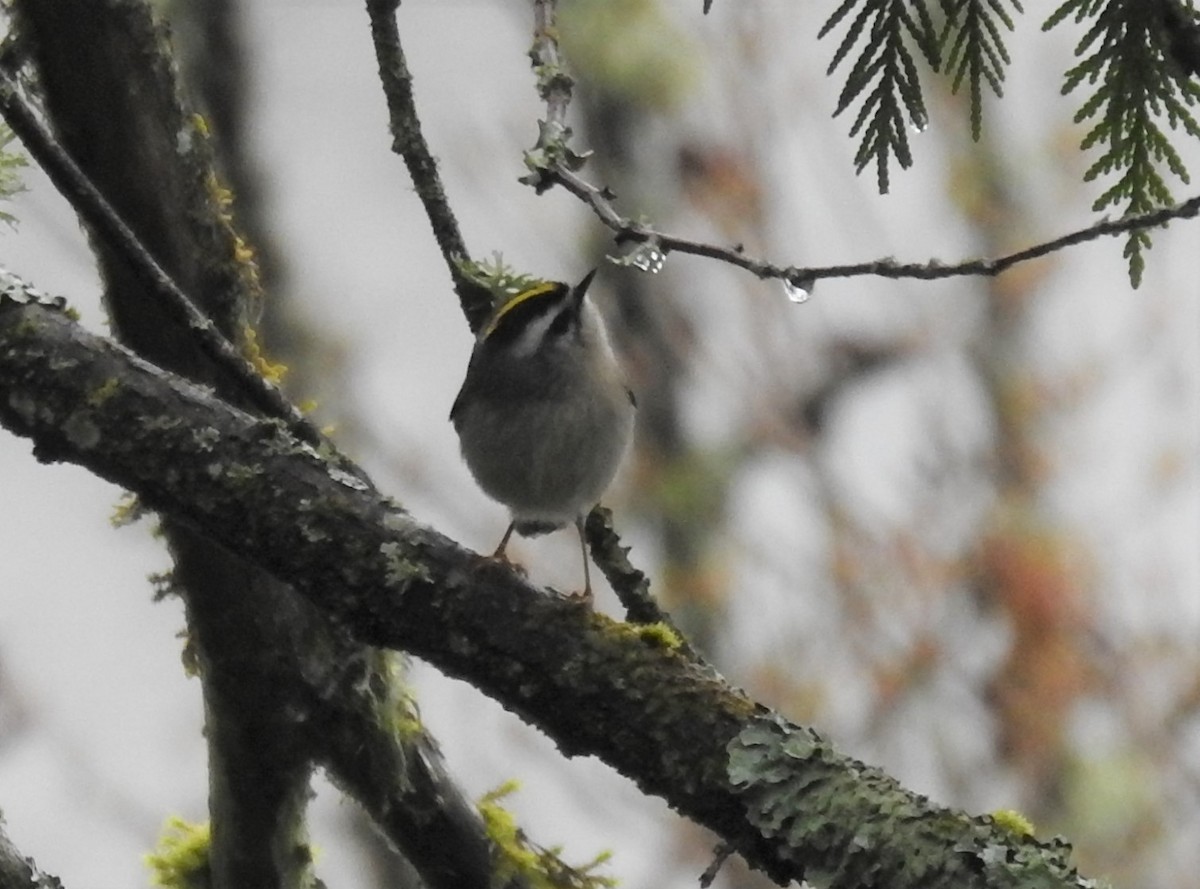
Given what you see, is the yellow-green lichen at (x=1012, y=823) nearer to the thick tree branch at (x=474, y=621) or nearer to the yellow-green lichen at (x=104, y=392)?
the thick tree branch at (x=474, y=621)

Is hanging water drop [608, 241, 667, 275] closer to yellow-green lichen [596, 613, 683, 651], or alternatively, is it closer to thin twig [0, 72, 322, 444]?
yellow-green lichen [596, 613, 683, 651]

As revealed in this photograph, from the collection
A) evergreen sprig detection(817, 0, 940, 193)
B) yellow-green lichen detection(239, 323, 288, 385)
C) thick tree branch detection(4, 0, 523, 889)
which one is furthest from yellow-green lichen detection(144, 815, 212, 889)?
evergreen sprig detection(817, 0, 940, 193)

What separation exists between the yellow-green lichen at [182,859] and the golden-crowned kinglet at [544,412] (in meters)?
0.84

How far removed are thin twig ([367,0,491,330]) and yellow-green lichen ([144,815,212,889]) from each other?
3.67 ft

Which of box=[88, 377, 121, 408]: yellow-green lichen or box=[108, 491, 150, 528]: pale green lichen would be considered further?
box=[108, 491, 150, 528]: pale green lichen

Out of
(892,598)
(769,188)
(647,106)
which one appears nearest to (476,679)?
(892,598)

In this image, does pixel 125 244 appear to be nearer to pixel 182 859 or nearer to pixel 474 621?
pixel 474 621

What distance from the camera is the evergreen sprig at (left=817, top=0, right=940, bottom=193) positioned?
1.59m

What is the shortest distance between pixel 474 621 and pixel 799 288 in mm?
578

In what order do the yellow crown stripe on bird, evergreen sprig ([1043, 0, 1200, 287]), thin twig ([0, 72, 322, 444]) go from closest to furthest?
evergreen sprig ([1043, 0, 1200, 287]) → thin twig ([0, 72, 322, 444]) → the yellow crown stripe on bird

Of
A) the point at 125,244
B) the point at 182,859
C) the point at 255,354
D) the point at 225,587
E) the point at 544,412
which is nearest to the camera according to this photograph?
the point at 125,244

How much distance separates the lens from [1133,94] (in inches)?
63.6

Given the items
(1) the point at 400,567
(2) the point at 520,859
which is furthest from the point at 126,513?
(1) the point at 400,567

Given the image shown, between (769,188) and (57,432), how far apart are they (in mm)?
5789
